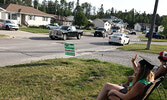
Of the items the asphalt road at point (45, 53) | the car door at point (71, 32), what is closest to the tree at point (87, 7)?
the car door at point (71, 32)

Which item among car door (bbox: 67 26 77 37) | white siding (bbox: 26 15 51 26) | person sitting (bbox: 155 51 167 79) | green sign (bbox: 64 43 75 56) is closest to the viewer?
person sitting (bbox: 155 51 167 79)

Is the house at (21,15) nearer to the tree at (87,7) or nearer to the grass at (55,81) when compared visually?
the grass at (55,81)

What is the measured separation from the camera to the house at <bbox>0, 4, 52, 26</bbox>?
37.5m

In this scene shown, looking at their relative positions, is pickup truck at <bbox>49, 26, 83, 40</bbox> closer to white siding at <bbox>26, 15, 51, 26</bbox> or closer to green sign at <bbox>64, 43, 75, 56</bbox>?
green sign at <bbox>64, 43, 75, 56</bbox>

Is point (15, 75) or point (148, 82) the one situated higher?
point (148, 82)

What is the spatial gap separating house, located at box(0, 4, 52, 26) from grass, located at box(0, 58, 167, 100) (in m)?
34.5

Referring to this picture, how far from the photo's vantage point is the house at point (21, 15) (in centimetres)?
3753

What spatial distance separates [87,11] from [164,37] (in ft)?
354

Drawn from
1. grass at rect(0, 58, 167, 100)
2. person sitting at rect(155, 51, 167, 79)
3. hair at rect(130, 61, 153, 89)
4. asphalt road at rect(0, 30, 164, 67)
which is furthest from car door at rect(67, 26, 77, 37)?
hair at rect(130, 61, 153, 89)

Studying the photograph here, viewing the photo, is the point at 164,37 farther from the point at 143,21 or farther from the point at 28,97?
the point at 143,21

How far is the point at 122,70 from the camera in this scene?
6.93 meters

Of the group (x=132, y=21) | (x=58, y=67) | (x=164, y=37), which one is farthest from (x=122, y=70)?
(x=132, y=21)

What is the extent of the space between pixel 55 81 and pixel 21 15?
40.0 meters

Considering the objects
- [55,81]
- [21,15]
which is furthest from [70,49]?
[21,15]
